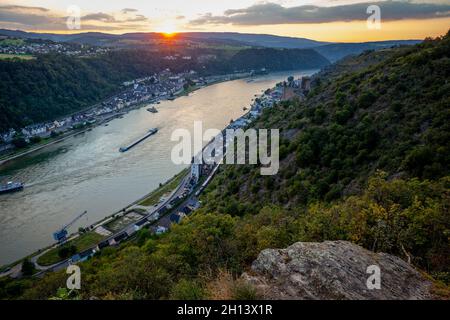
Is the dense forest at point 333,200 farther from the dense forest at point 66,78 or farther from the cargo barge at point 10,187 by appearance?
the dense forest at point 66,78

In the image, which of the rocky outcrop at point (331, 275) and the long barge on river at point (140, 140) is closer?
the rocky outcrop at point (331, 275)

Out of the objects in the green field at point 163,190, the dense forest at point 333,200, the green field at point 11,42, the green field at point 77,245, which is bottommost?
the green field at point 77,245

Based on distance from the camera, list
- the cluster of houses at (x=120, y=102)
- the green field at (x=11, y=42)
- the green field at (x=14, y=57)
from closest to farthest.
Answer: the cluster of houses at (x=120, y=102) < the green field at (x=14, y=57) < the green field at (x=11, y=42)

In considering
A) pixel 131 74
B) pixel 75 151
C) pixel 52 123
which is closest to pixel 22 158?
pixel 75 151

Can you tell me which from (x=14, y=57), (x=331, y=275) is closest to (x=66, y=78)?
(x=14, y=57)

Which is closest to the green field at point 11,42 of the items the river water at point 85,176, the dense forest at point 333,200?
the river water at point 85,176

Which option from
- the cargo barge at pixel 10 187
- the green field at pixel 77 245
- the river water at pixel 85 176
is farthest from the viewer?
the cargo barge at pixel 10 187
